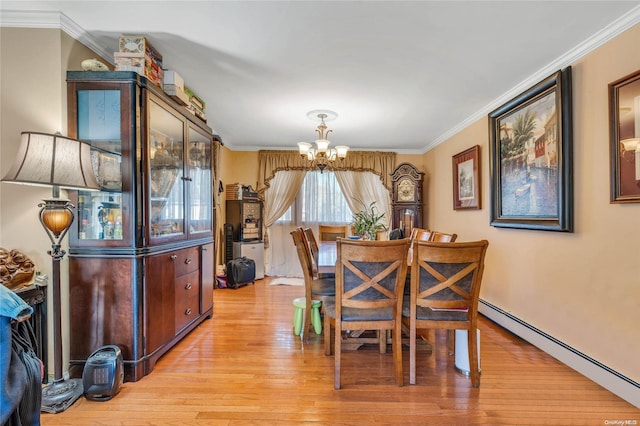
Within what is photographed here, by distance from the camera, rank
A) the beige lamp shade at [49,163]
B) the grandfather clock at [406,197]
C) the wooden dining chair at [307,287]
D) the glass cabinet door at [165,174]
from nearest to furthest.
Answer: the beige lamp shade at [49,163]
the glass cabinet door at [165,174]
the wooden dining chair at [307,287]
the grandfather clock at [406,197]

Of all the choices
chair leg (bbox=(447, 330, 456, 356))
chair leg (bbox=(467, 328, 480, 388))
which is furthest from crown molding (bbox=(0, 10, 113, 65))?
chair leg (bbox=(447, 330, 456, 356))

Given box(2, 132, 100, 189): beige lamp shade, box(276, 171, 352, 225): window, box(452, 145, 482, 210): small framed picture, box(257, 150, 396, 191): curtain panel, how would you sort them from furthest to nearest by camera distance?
box(276, 171, 352, 225): window → box(257, 150, 396, 191): curtain panel → box(452, 145, 482, 210): small framed picture → box(2, 132, 100, 189): beige lamp shade

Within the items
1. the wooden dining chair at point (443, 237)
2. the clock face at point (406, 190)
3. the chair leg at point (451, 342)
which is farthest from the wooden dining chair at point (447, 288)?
the clock face at point (406, 190)

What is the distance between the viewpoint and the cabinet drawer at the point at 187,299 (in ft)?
8.11

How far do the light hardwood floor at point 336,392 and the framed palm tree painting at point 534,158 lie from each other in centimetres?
118

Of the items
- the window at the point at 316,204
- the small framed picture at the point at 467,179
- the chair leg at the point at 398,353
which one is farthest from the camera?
the window at the point at 316,204

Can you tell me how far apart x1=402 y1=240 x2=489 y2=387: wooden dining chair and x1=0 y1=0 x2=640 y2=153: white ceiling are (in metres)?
1.47

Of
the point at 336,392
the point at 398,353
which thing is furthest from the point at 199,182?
the point at 398,353

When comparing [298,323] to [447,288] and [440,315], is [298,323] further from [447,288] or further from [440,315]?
[447,288]

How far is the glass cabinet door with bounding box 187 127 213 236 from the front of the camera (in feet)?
9.04

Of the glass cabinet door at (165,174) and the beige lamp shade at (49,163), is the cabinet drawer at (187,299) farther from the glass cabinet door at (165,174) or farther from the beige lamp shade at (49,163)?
the beige lamp shade at (49,163)

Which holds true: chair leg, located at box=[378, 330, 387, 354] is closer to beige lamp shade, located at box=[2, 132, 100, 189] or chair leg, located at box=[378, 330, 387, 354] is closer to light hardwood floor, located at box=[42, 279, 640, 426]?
light hardwood floor, located at box=[42, 279, 640, 426]

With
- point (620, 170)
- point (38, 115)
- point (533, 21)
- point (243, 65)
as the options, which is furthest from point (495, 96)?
point (38, 115)

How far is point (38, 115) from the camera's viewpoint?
1894mm
